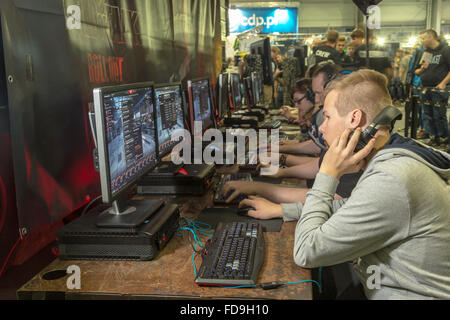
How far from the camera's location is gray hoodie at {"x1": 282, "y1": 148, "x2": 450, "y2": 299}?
3.65ft

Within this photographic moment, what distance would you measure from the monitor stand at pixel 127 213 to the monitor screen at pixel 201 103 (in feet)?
4.08

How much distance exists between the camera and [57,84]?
175 cm

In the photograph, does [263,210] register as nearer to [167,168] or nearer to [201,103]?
[167,168]

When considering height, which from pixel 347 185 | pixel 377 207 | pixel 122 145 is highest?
pixel 122 145

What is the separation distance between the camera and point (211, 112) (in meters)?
3.39

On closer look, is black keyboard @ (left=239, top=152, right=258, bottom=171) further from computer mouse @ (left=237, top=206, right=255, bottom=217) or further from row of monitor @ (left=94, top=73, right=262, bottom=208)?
computer mouse @ (left=237, top=206, right=255, bottom=217)

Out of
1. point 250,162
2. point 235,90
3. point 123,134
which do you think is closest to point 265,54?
point 235,90

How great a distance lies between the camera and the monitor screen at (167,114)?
2119 millimetres

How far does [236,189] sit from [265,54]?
Answer: 4.38 meters

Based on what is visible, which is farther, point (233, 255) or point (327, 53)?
point (327, 53)

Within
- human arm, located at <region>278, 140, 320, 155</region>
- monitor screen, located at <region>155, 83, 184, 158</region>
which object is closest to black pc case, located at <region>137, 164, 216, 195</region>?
monitor screen, located at <region>155, 83, 184, 158</region>

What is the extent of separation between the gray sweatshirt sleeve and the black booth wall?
1038 millimetres

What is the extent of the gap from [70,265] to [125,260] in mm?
180

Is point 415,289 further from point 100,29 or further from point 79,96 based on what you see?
point 100,29
